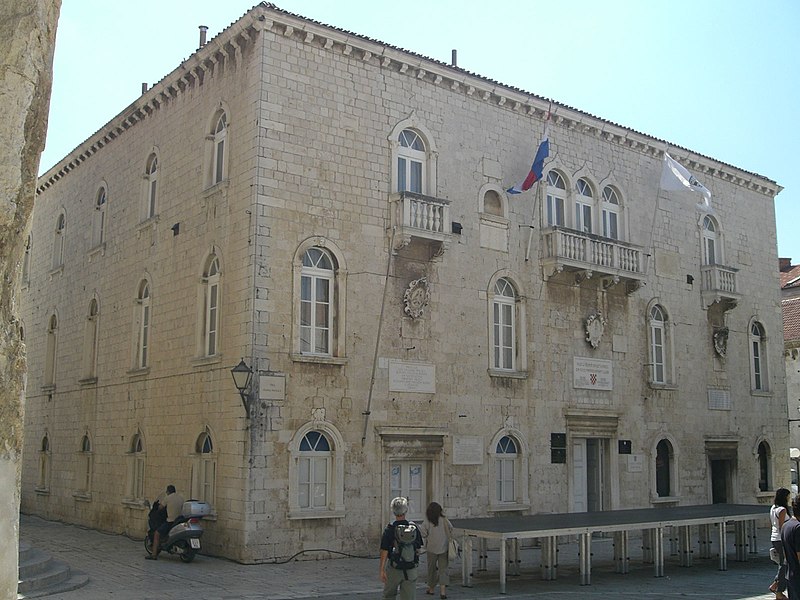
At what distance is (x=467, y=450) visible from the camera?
19.1 m

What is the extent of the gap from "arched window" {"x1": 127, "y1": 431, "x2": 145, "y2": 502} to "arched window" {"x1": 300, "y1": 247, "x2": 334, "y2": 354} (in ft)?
18.5

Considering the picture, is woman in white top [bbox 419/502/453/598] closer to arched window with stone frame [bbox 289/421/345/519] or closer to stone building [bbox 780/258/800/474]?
arched window with stone frame [bbox 289/421/345/519]

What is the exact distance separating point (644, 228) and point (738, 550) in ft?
30.8

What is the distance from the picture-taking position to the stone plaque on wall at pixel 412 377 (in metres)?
18.1

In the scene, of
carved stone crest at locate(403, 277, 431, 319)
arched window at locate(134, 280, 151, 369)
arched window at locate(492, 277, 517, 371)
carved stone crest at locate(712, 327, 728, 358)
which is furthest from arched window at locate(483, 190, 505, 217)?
carved stone crest at locate(712, 327, 728, 358)

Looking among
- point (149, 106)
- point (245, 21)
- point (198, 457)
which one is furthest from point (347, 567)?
point (149, 106)

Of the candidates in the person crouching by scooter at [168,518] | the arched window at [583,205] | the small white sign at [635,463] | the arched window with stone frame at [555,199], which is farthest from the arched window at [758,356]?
the person crouching by scooter at [168,518]

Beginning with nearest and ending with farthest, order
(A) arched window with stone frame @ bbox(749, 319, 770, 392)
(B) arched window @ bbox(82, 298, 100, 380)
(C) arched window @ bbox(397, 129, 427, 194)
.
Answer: (C) arched window @ bbox(397, 129, 427, 194) → (B) arched window @ bbox(82, 298, 100, 380) → (A) arched window with stone frame @ bbox(749, 319, 770, 392)

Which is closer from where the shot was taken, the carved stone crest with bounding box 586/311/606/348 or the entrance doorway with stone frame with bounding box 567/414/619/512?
the entrance doorway with stone frame with bounding box 567/414/619/512

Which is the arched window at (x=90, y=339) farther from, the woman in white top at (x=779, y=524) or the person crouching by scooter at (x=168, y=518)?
the woman in white top at (x=779, y=524)

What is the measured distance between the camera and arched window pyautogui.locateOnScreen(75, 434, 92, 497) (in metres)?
22.6

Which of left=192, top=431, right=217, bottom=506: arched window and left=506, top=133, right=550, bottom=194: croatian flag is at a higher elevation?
left=506, top=133, right=550, bottom=194: croatian flag

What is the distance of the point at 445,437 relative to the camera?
18.7m

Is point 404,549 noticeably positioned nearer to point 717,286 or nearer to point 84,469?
point 84,469
